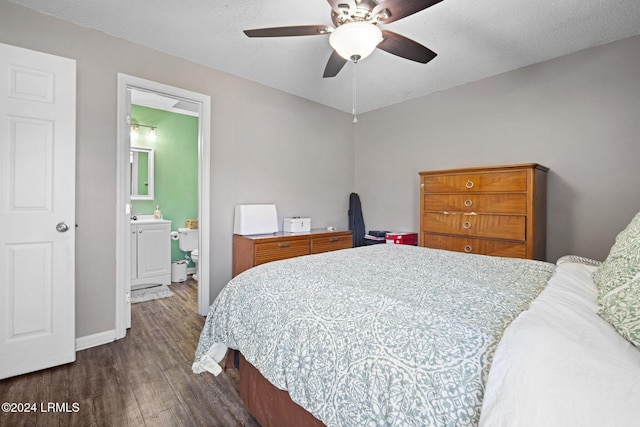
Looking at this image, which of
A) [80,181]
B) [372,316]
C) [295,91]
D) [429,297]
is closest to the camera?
[372,316]

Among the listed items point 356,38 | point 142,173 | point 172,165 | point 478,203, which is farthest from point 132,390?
point 172,165

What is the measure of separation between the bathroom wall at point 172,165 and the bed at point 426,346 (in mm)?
3464

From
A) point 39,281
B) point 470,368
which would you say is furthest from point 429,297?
point 39,281

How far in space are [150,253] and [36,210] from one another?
1.91 metres

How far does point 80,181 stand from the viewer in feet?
7.59

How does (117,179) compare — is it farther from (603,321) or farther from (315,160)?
(603,321)

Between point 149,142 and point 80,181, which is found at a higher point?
point 149,142

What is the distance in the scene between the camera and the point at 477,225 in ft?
8.98

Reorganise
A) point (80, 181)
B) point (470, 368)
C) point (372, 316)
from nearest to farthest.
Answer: point (470, 368), point (372, 316), point (80, 181)

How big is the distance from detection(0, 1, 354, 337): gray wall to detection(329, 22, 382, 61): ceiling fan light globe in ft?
5.74

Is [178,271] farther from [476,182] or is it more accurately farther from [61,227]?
[476,182]

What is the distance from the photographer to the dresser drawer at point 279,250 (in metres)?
2.91

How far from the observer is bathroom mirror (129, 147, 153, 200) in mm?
4285

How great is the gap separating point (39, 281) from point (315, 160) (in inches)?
117
